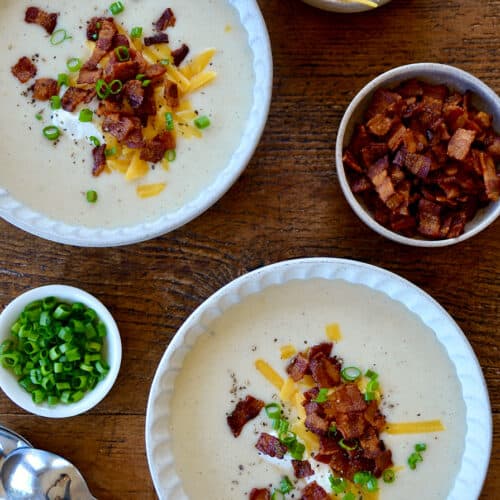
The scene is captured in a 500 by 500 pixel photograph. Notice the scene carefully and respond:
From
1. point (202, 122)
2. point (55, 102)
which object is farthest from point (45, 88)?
point (202, 122)

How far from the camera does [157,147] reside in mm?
1752

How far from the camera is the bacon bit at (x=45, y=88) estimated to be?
1.78 metres

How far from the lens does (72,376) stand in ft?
6.06

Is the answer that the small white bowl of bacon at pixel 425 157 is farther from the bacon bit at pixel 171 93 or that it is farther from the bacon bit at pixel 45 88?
the bacon bit at pixel 45 88

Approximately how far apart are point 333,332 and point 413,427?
314 millimetres

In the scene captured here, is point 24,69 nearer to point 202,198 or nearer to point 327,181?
point 202,198

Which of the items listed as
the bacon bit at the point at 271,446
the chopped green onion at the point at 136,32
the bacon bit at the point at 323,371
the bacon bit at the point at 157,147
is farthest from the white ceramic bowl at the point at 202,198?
the bacon bit at the point at 271,446

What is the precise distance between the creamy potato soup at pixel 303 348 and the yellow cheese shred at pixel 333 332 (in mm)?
10

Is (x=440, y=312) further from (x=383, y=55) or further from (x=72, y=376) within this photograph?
(x=72, y=376)

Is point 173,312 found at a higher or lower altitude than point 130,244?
lower

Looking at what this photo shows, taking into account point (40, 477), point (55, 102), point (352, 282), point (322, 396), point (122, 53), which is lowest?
point (40, 477)

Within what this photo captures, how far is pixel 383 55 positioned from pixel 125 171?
757 mm

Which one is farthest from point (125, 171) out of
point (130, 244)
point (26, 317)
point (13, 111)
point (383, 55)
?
point (383, 55)

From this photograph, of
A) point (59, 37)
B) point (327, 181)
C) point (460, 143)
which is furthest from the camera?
point (327, 181)
